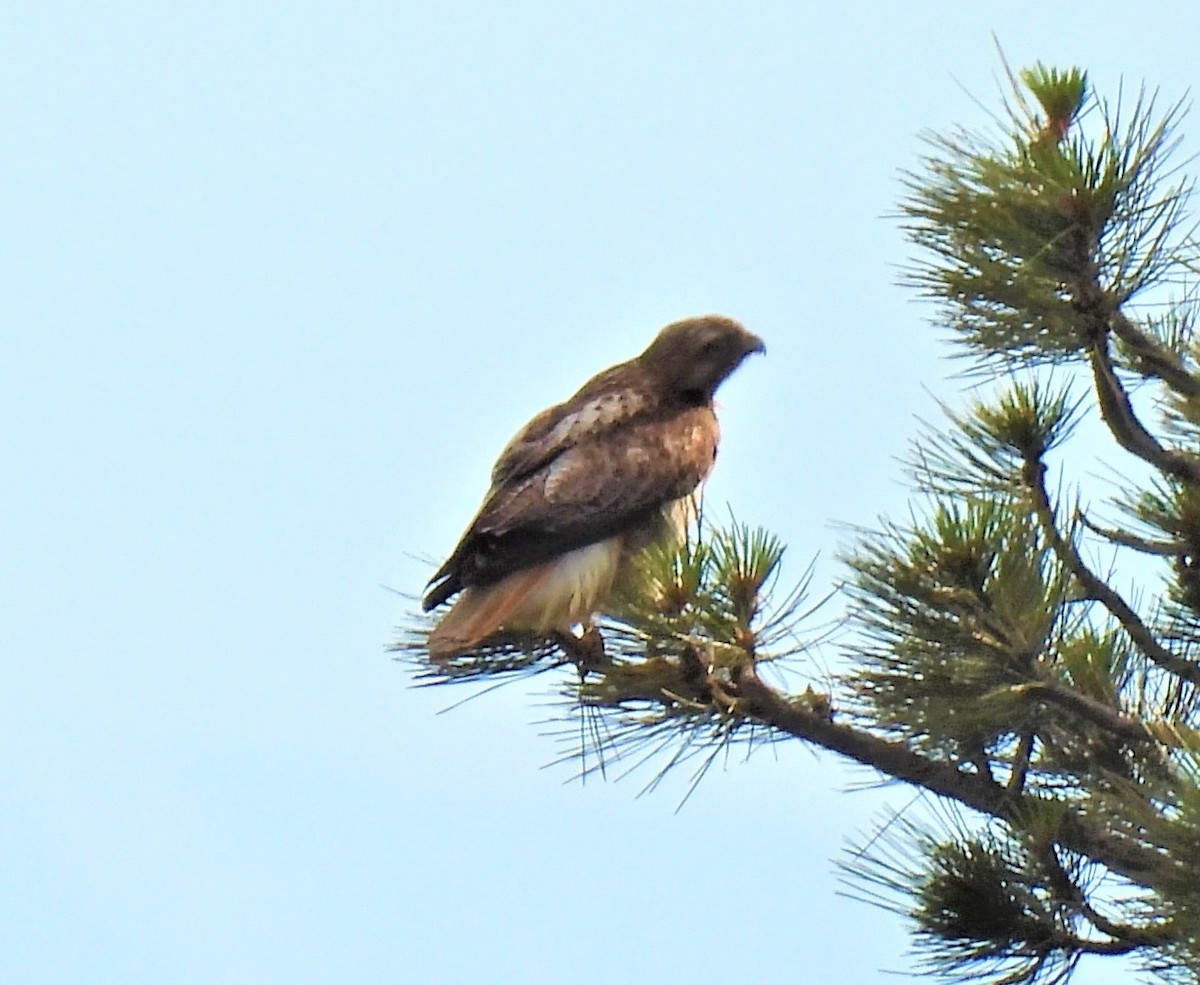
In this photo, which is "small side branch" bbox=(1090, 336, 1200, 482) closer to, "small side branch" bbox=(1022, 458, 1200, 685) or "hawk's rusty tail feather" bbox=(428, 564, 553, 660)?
"small side branch" bbox=(1022, 458, 1200, 685)

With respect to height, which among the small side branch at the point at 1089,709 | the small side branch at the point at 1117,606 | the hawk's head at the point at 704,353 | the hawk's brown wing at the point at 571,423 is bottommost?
the small side branch at the point at 1089,709

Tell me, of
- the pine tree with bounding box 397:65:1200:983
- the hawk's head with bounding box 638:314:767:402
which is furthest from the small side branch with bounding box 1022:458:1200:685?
the hawk's head with bounding box 638:314:767:402

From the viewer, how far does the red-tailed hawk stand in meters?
5.08

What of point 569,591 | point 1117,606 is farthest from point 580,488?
point 1117,606

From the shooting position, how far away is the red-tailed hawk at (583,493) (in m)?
5.08

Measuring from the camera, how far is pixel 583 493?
546 cm

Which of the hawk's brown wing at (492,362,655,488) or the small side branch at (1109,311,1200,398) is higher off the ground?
the hawk's brown wing at (492,362,655,488)

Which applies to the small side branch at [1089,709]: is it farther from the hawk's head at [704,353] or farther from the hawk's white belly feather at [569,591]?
the hawk's head at [704,353]

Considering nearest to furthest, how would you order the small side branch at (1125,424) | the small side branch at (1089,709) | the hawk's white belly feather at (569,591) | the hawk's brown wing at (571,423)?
the small side branch at (1089,709) < the small side branch at (1125,424) < the hawk's white belly feather at (569,591) < the hawk's brown wing at (571,423)

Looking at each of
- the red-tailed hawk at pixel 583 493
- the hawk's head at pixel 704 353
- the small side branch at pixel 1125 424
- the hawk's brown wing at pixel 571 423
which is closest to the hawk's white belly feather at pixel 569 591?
the red-tailed hawk at pixel 583 493

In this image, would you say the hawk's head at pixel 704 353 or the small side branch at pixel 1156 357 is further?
the hawk's head at pixel 704 353

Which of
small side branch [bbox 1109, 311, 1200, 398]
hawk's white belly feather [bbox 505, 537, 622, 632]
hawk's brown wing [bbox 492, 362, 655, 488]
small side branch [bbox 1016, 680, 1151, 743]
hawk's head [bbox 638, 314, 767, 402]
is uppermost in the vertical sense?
hawk's head [bbox 638, 314, 767, 402]

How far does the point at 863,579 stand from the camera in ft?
12.8

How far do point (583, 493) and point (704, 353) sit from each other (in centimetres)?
118
